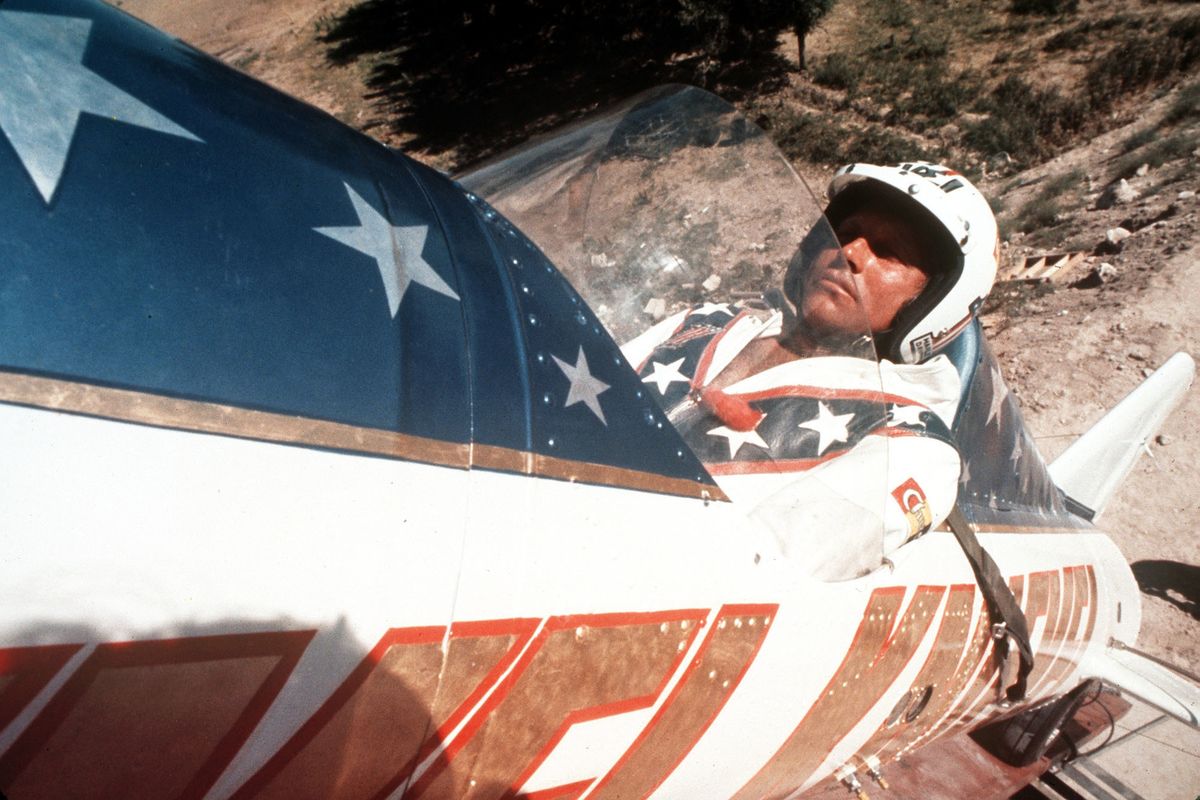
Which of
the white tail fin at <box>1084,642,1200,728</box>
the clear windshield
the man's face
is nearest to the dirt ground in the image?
the white tail fin at <box>1084,642,1200,728</box>

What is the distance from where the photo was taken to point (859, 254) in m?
2.42

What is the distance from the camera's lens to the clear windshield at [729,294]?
1.70 m

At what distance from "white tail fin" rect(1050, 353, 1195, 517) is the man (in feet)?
10.1

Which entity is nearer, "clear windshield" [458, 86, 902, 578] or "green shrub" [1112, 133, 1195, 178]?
"clear windshield" [458, 86, 902, 578]

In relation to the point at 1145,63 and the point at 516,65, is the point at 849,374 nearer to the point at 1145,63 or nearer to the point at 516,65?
the point at 1145,63

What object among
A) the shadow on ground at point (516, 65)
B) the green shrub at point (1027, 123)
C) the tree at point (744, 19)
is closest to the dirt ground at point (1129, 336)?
the green shrub at point (1027, 123)

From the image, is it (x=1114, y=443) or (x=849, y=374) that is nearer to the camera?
(x=849, y=374)

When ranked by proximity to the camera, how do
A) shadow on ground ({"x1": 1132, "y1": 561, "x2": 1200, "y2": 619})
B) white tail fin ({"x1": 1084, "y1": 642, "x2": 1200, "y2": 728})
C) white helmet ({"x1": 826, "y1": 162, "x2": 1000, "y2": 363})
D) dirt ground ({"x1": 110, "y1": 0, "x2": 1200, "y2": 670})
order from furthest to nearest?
1. dirt ground ({"x1": 110, "y1": 0, "x2": 1200, "y2": 670})
2. shadow on ground ({"x1": 1132, "y1": 561, "x2": 1200, "y2": 619})
3. white tail fin ({"x1": 1084, "y1": 642, "x2": 1200, "y2": 728})
4. white helmet ({"x1": 826, "y1": 162, "x2": 1000, "y2": 363})

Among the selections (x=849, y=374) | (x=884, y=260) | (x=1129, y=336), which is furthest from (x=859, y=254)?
(x=1129, y=336)

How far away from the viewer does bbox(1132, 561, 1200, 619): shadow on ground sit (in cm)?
605

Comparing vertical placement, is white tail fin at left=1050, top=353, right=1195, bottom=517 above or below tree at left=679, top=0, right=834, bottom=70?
below

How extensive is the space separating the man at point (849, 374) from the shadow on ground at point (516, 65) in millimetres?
14881

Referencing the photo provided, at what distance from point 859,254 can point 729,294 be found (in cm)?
57

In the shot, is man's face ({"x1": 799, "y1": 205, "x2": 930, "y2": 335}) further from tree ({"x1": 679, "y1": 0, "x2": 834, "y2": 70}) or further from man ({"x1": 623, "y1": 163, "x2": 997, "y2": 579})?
tree ({"x1": 679, "y1": 0, "x2": 834, "y2": 70})
